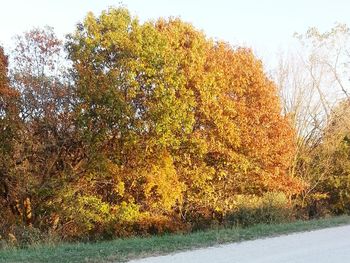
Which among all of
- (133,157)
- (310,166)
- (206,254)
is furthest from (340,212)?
(206,254)

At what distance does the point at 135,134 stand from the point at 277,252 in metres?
11.8

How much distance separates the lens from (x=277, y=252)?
Answer: 365 inches

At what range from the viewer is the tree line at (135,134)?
19797 mm

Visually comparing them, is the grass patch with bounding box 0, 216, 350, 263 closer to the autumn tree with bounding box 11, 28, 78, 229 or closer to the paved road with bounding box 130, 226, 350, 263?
the paved road with bounding box 130, 226, 350, 263

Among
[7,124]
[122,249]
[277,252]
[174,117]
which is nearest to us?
[277,252]

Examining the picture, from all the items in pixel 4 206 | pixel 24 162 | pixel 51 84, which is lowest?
pixel 4 206

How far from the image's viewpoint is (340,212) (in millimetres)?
31344

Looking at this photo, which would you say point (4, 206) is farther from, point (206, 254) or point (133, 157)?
point (206, 254)

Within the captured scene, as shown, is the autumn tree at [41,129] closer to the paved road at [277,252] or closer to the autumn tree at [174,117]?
the autumn tree at [174,117]

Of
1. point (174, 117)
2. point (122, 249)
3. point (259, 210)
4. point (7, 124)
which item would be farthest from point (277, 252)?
point (7, 124)

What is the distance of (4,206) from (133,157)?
6.13 metres

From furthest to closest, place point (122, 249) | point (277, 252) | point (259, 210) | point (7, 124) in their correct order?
point (259, 210), point (7, 124), point (122, 249), point (277, 252)

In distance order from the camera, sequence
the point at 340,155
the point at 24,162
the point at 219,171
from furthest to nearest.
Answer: the point at 340,155 < the point at 219,171 < the point at 24,162

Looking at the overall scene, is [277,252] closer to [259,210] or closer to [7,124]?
[259,210]
